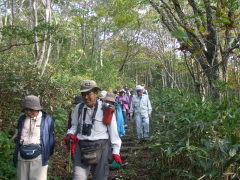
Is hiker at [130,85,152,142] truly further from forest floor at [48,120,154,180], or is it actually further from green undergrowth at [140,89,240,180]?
green undergrowth at [140,89,240,180]

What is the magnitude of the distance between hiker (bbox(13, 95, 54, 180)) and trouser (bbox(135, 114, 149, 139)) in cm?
425

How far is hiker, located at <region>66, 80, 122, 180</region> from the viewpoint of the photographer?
275 centimetres

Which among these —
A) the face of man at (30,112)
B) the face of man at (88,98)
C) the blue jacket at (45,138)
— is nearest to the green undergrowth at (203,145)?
the face of man at (88,98)

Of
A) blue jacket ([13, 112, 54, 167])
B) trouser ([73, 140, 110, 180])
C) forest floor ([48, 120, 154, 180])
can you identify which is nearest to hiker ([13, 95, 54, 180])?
blue jacket ([13, 112, 54, 167])

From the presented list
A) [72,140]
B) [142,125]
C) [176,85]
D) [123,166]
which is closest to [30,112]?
[72,140]

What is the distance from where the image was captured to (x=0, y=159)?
3.53m

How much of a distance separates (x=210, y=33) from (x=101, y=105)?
3.08m

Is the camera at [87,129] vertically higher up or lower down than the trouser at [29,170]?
higher up

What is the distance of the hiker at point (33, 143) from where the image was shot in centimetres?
287

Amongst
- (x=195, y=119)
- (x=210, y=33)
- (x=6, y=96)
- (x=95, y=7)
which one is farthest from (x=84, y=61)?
(x=195, y=119)

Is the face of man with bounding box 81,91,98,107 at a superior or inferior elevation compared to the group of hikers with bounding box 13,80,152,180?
superior

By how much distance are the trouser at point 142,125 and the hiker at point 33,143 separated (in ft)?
14.0

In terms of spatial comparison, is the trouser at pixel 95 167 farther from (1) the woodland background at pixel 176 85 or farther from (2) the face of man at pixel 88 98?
(1) the woodland background at pixel 176 85

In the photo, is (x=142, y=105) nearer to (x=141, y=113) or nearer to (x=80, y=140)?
(x=141, y=113)
